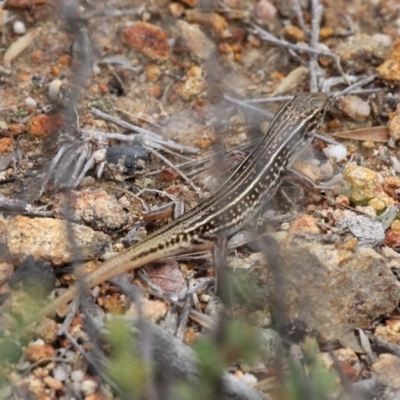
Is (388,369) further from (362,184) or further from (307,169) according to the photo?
(307,169)

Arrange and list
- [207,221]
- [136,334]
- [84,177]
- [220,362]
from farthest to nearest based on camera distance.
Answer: [84,177] → [207,221] → [136,334] → [220,362]

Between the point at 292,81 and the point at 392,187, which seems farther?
the point at 292,81

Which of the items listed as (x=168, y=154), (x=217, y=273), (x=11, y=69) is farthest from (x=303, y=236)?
(x=11, y=69)

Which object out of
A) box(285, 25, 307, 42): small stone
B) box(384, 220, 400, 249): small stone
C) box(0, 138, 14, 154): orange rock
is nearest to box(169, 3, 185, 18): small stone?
box(285, 25, 307, 42): small stone

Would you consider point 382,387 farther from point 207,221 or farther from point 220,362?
point 207,221

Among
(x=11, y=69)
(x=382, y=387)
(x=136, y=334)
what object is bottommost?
(x=382, y=387)

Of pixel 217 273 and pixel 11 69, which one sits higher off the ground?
pixel 11 69

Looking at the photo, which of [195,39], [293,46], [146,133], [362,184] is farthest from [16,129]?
[362,184]

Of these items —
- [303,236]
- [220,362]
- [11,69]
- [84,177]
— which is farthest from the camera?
[11,69]
